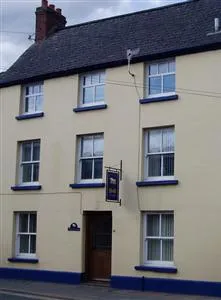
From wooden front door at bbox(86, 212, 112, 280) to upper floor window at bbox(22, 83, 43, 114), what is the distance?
5108 millimetres

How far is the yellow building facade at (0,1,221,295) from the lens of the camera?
734 inches

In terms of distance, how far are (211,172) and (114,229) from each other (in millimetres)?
4063

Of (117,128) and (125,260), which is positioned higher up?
(117,128)

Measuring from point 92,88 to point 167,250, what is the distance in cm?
666

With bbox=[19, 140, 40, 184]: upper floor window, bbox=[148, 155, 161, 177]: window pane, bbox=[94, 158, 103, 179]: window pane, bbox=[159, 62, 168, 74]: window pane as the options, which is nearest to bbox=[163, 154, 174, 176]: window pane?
bbox=[148, 155, 161, 177]: window pane

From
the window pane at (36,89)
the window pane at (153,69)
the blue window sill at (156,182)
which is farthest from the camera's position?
the window pane at (36,89)

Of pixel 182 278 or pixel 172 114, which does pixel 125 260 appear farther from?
pixel 172 114

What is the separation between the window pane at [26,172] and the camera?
2323 centimetres

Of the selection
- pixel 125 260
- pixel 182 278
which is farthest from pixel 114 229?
pixel 182 278

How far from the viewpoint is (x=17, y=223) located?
23219 mm

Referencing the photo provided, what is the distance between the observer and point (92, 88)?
72.2 feet

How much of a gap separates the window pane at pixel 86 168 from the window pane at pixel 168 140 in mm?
3078

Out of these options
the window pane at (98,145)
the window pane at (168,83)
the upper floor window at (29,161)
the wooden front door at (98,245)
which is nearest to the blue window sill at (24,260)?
the wooden front door at (98,245)

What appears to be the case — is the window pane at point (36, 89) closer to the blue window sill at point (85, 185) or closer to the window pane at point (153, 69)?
the blue window sill at point (85, 185)
